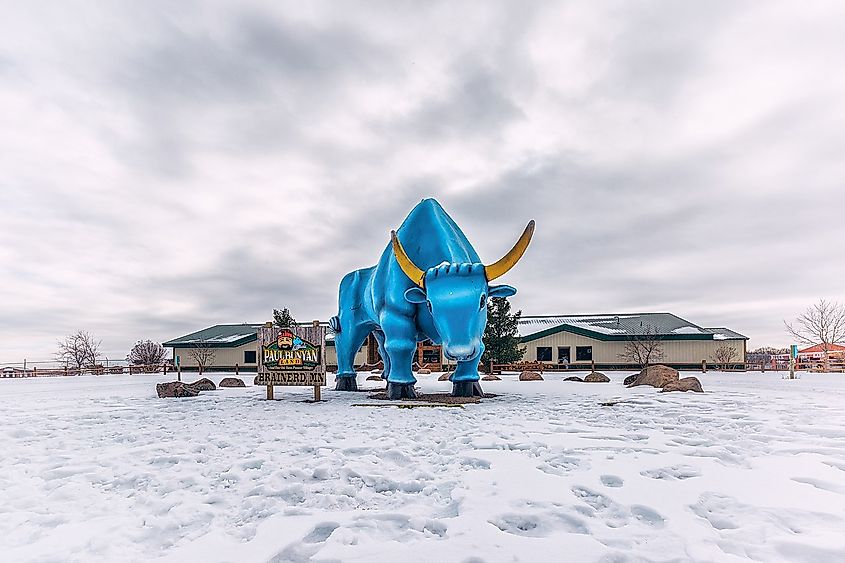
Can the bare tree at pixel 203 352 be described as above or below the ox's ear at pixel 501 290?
below

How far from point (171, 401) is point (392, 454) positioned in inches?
270

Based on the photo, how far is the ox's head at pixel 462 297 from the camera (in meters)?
6.78

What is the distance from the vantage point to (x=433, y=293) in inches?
276

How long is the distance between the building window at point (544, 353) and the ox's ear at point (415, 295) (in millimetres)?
25381

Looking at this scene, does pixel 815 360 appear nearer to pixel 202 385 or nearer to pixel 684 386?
pixel 684 386

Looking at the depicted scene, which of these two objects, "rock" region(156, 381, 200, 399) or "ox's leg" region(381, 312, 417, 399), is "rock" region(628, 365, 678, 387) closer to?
"ox's leg" region(381, 312, 417, 399)

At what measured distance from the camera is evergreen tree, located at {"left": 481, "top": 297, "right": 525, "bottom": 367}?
25594 millimetres

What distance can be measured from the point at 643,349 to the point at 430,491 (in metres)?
29.3

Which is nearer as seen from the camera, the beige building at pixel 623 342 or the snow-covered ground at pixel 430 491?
the snow-covered ground at pixel 430 491

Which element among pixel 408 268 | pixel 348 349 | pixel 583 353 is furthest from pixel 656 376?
pixel 583 353

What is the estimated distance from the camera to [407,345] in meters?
8.11

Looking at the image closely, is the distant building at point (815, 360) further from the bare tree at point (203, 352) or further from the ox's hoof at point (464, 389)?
the bare tree at point (203, 352)

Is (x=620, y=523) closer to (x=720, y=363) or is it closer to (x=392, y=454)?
(x=392, y=454)

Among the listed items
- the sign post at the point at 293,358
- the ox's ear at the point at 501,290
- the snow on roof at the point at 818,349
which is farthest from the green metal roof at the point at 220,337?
the snow on roof at the point at 818,349
